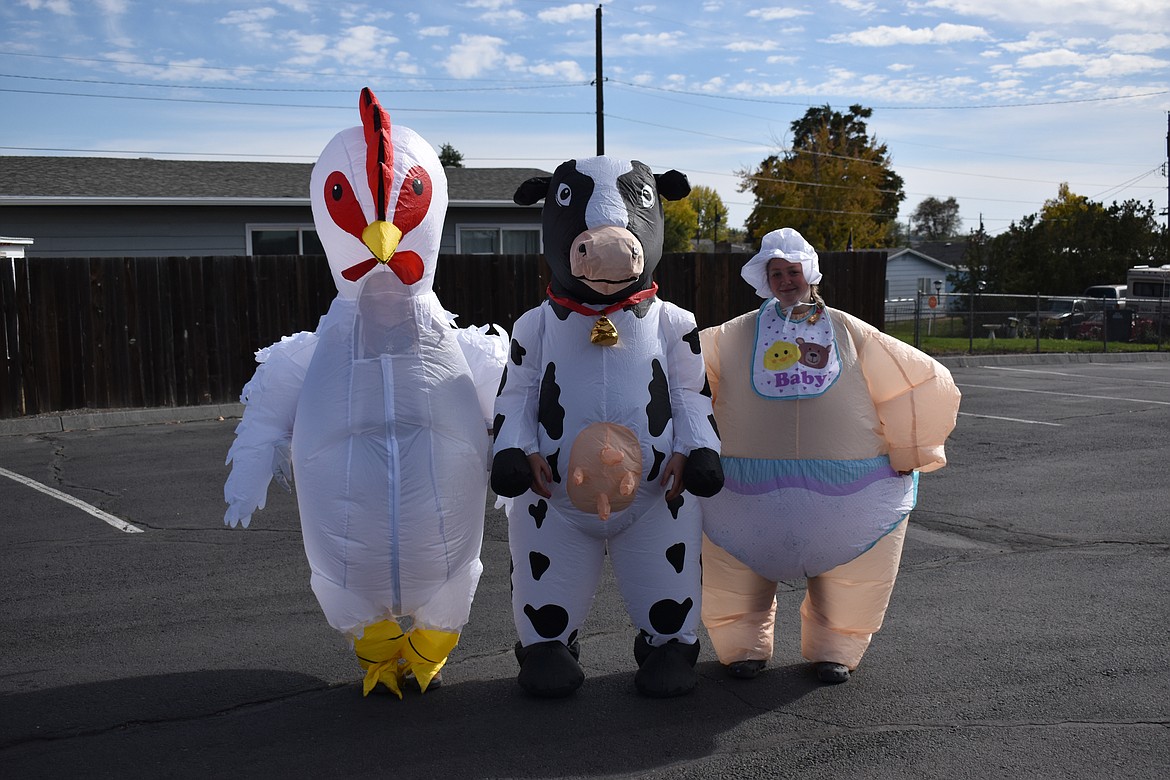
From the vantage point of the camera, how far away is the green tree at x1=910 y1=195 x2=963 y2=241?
9625 centimetres

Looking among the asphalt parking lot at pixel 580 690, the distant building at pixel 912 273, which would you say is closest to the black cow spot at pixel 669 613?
the asphalt parking lot at pixel 580 690

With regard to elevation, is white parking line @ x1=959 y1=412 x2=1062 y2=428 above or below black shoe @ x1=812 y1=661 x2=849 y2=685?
above

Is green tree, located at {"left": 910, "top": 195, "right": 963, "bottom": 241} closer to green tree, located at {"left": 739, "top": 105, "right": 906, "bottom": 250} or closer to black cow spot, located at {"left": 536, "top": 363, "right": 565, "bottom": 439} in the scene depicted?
green tree, located at {"left": 739, "top": 105, "right": 906, "bottom": 250}

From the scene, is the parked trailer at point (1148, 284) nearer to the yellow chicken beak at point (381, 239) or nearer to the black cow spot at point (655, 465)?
the black cow spot at point (655, 465)

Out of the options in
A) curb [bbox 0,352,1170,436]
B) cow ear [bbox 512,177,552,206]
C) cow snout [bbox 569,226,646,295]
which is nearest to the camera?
cow snout [bbox 569,226,646,295]

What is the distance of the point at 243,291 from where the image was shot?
13586 mm

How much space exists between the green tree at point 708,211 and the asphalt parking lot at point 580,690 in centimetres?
7453

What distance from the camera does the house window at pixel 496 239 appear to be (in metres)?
19.4

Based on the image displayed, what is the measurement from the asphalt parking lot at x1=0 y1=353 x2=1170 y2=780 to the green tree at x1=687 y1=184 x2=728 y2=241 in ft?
245

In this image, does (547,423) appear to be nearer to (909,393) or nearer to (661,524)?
(661,524)

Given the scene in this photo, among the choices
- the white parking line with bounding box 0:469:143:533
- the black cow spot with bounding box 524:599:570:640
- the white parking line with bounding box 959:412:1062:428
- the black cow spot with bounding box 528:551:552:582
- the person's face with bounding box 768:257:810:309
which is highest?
the person's face with bounding box 768:257:810:309

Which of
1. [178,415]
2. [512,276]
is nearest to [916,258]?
[512,276]

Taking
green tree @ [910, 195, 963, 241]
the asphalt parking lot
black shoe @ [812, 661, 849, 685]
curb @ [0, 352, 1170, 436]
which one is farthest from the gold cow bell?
green tree @ [910, 195, 963, 241]

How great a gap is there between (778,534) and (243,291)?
10732mm
